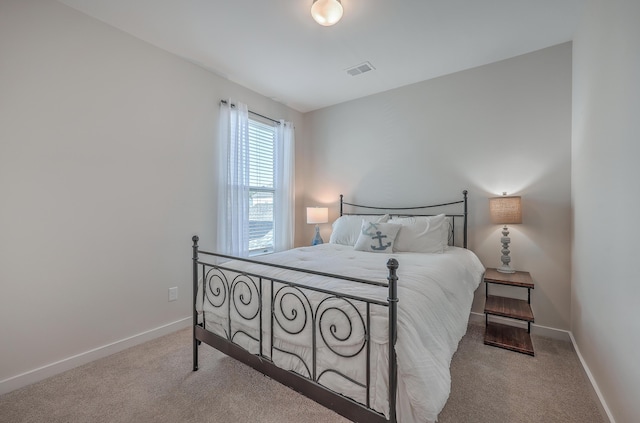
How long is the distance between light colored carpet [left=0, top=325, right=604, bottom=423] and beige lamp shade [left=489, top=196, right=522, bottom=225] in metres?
→ 1.15

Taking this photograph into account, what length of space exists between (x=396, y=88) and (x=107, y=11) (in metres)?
2.96

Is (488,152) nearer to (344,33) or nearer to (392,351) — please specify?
(344,33)

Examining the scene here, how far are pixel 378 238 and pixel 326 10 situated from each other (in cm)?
194

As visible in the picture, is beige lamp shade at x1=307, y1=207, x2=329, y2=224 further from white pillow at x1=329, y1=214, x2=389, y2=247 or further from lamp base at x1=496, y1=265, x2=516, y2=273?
lamp base at x1=496, y1=265, x2=516, y2=273

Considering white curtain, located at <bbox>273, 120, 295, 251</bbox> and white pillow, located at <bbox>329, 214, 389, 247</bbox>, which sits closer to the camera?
white pillow, located at <bbox>329, 214, 389, 247</bbox>

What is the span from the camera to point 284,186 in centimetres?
381

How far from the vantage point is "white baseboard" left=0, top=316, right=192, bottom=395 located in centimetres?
178

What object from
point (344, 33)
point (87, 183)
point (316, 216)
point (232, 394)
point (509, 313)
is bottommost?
point (232, 394)

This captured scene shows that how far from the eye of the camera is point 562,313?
98.0 inches

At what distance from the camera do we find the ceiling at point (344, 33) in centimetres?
203

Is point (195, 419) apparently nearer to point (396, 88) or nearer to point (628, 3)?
point (628, 3)

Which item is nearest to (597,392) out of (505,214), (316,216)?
(505,214)

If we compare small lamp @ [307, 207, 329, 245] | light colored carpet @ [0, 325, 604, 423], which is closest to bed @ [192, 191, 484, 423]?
light colored carpet @ [0, 325, 604, 423]

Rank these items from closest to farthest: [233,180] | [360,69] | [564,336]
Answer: [564,336] < [360,69] < [233,180]
